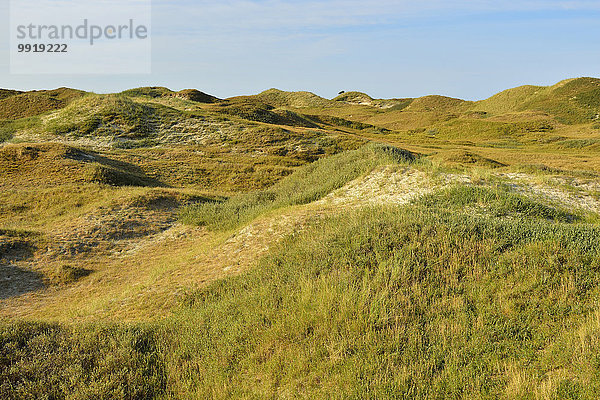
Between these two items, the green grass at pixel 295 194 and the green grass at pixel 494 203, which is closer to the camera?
the green grass at pixel 494 203

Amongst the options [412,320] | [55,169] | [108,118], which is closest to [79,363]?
[412,320]

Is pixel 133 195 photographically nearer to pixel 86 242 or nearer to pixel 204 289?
pixel 86 242

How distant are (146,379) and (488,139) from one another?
69.2m

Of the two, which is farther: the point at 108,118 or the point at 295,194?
the point at 108,118

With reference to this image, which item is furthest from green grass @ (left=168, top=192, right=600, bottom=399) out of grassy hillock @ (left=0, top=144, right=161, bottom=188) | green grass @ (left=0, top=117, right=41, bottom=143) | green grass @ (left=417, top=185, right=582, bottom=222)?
green grass @ (left=0, top=117, right=41, bottom=143)

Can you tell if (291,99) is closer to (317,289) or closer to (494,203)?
(494,203)

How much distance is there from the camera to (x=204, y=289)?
30.8 ft

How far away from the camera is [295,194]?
19.4m

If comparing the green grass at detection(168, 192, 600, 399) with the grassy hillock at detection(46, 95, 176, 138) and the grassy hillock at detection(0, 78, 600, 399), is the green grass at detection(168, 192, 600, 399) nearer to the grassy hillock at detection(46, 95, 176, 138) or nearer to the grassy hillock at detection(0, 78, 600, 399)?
the grassy hillock at detection(0, 78, 600, 399)

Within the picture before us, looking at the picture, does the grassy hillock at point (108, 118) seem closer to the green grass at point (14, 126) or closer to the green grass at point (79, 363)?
the green grass at point (14, 126)

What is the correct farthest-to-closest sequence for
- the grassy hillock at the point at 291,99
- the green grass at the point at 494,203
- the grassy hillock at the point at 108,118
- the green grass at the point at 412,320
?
the grassy hillock at the point at 291,99 → the grassy hillock at the point at 108,118 → the green grass at the point at 494,203 → the green grass at the point at 412,320

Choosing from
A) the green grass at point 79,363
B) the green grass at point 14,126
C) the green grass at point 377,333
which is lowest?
the green grass at point 79,363

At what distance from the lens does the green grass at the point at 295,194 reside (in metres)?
17.7

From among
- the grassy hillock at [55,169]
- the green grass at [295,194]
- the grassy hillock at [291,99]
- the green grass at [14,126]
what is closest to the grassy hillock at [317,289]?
the green grass at [295,194]
